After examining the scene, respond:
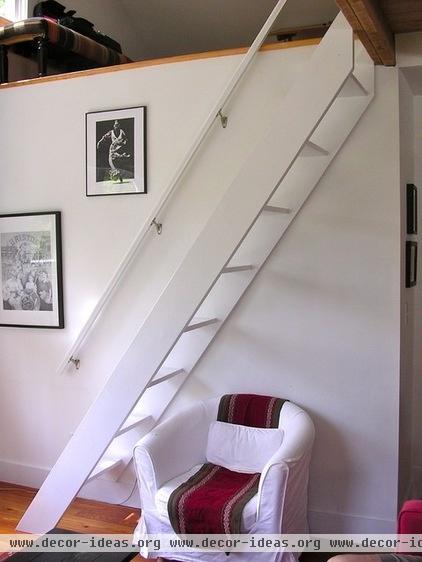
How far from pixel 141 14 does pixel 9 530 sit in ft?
13.1

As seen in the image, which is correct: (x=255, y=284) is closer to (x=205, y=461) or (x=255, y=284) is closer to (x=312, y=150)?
(x=312, y=150)

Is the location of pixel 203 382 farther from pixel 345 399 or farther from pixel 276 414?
pixel 345 399

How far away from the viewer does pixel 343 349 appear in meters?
2.75

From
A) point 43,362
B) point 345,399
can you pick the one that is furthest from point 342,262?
point 43,362

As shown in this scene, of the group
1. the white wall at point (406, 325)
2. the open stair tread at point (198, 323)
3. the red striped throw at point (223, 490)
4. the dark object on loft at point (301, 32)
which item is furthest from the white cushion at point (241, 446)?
the dark object on loft at point (301, 32)

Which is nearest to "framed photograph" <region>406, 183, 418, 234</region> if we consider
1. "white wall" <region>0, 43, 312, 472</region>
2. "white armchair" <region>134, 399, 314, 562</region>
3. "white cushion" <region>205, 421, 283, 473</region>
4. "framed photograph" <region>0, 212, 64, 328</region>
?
"white wall" <region>0, 43, 312, 472</region>

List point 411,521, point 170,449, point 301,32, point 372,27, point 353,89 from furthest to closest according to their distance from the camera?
point 301,32 < point 170,449 < point 353,89 < point 372,27 < point 411,521

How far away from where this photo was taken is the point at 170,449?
269 cm

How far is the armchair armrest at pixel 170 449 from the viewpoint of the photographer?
2.53 m

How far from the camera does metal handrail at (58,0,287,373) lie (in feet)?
8.54

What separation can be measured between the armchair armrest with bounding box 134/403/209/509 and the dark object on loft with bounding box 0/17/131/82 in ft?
7.45

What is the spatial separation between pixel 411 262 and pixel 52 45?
2505 millimetres

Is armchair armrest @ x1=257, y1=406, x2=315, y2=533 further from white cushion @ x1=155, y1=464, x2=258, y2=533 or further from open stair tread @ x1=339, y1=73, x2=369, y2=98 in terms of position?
open stair tread @ x1=339, y1=73, x2=369, y2=98

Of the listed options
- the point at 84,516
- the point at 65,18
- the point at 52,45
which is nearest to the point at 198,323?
the point at 84,516
